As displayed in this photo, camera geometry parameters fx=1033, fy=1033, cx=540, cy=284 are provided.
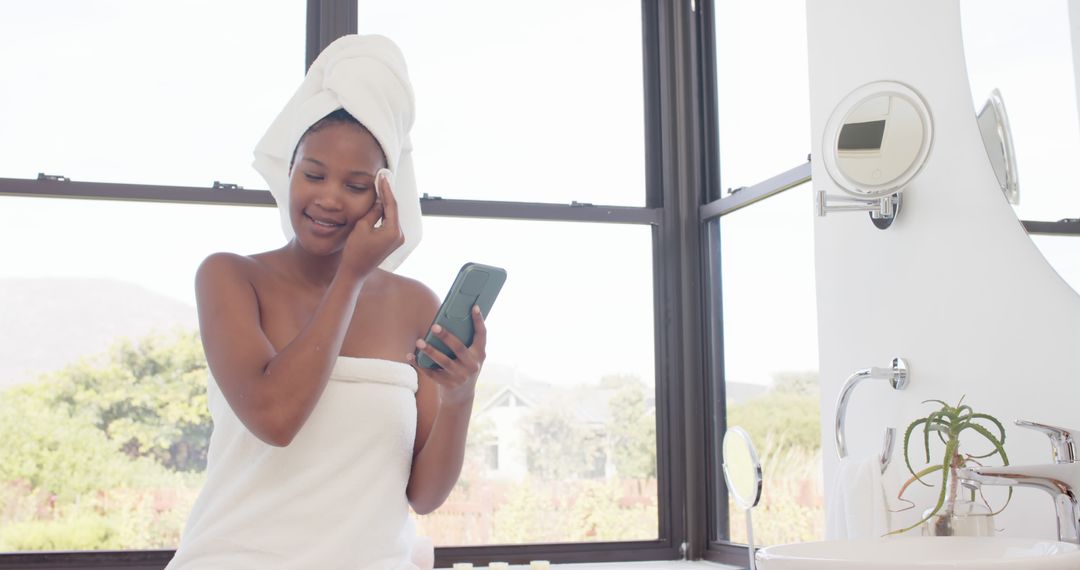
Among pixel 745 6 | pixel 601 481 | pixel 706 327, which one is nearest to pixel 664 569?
pixel 601 481

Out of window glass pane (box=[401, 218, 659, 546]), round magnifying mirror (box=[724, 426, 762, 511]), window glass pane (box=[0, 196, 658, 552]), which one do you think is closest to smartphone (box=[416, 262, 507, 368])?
round magnifying mirror (box=[724, 426, 762, 511])

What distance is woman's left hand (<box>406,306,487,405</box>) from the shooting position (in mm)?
1331

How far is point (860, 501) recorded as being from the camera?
169 cm

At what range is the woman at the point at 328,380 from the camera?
4.06 ft

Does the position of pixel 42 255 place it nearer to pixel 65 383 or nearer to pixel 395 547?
pixel 65 383

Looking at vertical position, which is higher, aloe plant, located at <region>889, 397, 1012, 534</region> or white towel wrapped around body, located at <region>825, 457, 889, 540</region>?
aloe plant, located at <region>889, 397, 1012, 534</region>

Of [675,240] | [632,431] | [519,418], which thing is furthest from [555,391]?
[675,240]

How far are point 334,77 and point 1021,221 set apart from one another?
1064 mm

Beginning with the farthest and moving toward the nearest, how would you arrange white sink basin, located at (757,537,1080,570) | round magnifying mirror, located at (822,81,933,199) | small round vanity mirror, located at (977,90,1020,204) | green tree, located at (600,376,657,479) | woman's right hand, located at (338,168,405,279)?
green tree, located at (600,376,657,479), round magnifying mirror, located at (822,81,933,199), small round vanity mirror, located at (977,90,1020,204), woman's right hand, located at (338,168,405,279), white sink basin, located at (757,537,1080,570)

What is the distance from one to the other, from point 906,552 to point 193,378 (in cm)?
158

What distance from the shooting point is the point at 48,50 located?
7.86 feet

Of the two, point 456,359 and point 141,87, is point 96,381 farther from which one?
point 456,359

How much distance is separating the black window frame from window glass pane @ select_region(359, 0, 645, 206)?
0.05 metres

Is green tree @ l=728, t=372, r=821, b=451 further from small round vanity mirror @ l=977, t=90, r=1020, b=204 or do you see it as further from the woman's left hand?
the woman's left hand
